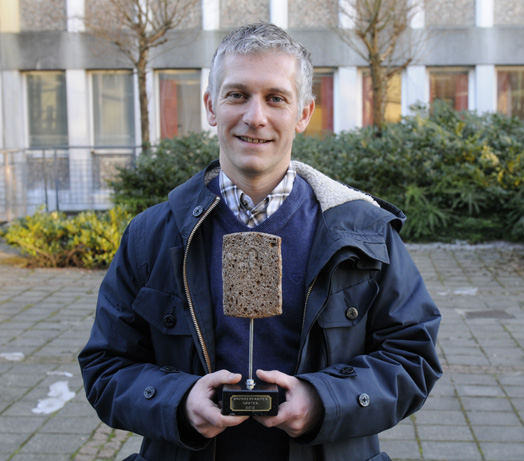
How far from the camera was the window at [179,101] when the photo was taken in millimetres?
18438

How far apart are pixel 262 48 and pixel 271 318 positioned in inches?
30.7

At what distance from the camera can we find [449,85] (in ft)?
60.9

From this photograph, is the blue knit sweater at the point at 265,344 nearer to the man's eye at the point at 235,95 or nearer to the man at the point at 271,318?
the man at the point at 271,318

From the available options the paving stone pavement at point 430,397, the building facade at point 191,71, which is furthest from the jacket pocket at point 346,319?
the building facade at point 191,71

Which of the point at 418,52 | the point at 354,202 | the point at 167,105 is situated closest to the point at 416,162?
the point at 418,52

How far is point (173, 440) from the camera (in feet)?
6.85

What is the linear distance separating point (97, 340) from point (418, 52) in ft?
54.4

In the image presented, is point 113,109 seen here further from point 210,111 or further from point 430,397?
point 210,111

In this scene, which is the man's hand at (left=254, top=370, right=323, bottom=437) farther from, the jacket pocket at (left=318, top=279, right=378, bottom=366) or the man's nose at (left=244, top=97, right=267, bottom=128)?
the man's nose at (left=244, top=97, right=267, bottom=128)

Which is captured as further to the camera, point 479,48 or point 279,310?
point 479,48

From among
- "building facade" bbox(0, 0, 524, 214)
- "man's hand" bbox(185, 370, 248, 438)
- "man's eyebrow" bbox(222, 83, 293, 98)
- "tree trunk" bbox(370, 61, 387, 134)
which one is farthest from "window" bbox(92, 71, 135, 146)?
"man's hand" bbox(185, 370, 248, 438)

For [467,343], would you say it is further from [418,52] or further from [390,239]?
[418,52]

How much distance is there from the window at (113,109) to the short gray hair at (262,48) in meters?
16.6

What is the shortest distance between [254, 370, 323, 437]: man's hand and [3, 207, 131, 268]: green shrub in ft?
27.4
